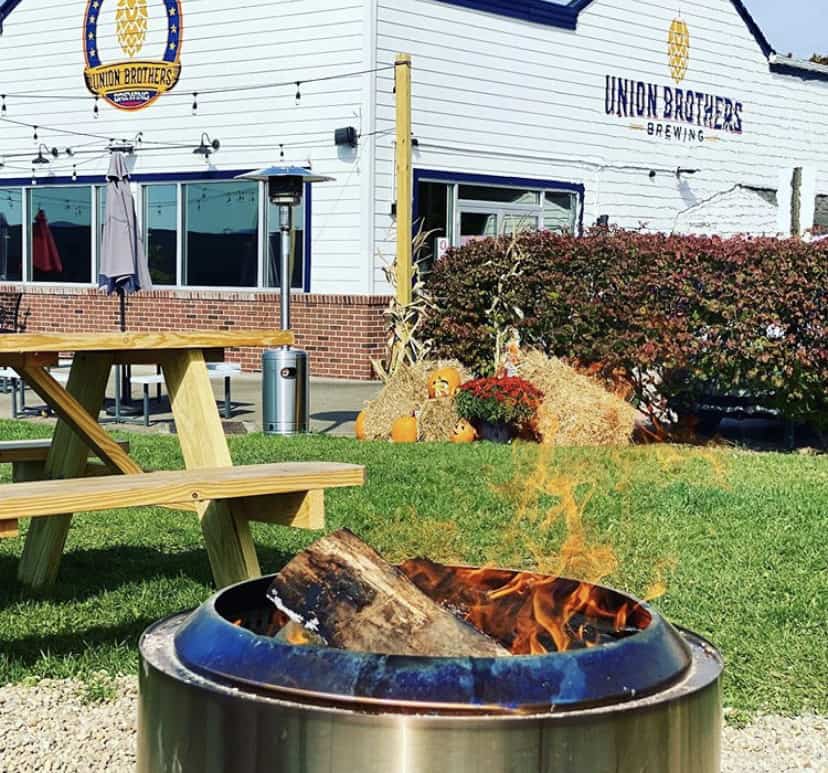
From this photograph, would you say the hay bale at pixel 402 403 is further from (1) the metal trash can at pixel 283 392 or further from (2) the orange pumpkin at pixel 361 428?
(1) the metal trash can at pixel 283 392

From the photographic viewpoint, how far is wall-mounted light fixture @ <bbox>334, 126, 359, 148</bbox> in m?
16.1

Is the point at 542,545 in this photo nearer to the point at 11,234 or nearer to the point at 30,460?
the point at 30,460

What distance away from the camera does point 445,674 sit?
2.35 metres

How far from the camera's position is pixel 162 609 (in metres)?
5.21

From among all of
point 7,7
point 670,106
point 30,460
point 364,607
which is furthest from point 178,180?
point 364,607

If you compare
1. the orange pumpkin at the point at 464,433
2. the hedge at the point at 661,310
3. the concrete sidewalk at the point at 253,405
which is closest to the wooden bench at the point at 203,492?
the orange pumpkin at the point at 464,433

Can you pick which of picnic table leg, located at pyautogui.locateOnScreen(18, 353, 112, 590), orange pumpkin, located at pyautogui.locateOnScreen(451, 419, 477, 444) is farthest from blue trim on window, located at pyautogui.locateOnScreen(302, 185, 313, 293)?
picnic table leg, located at pyautogui.locateOnScreen(18, 353, 112, 590)

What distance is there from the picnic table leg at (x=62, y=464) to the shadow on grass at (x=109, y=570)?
0.28ft

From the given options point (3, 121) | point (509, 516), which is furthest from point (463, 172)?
point (509, 516)

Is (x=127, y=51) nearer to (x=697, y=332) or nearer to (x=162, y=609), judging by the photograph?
(x=697, y=332)

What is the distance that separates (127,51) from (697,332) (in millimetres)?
11311

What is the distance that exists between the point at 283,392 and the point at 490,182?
7.98 m

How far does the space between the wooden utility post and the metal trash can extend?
73.9 inches

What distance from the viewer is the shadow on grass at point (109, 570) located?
5508 mm
